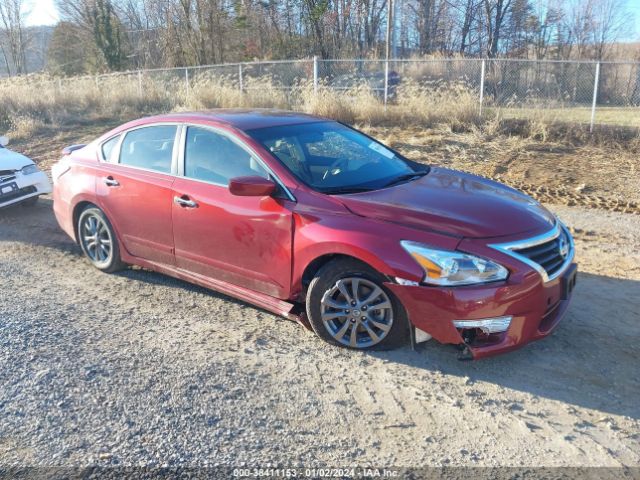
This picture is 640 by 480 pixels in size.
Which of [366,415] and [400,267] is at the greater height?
[400,267]

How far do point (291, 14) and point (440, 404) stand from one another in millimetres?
31532

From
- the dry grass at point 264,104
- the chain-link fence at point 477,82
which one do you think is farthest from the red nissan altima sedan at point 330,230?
the chain-link fence at point 477,82

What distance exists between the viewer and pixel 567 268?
3893mm

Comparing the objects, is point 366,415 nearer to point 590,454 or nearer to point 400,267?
point 400,267

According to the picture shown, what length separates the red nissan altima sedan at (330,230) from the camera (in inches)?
139

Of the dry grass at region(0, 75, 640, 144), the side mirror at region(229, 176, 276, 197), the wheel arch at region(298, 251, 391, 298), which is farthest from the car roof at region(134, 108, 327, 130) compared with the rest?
the dry grass at region(0, 75, 640, 144)

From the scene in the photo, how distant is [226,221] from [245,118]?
40.8 inches

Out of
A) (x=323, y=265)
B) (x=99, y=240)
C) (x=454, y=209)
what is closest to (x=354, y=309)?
(x=323, y=265)

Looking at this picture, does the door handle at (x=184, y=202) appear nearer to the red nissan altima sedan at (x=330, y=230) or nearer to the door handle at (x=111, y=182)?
the red nissan altima sedan at (x=330, y=230)

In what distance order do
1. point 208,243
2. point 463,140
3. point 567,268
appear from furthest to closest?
point 463,140, point 208,243, point 567,268

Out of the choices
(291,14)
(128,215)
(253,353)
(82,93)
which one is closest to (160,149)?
(128,215)

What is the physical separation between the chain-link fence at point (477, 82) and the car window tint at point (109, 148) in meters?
9.89

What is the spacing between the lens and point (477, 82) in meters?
14.7

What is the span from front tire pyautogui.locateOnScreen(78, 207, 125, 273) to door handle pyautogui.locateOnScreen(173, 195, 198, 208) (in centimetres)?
110
